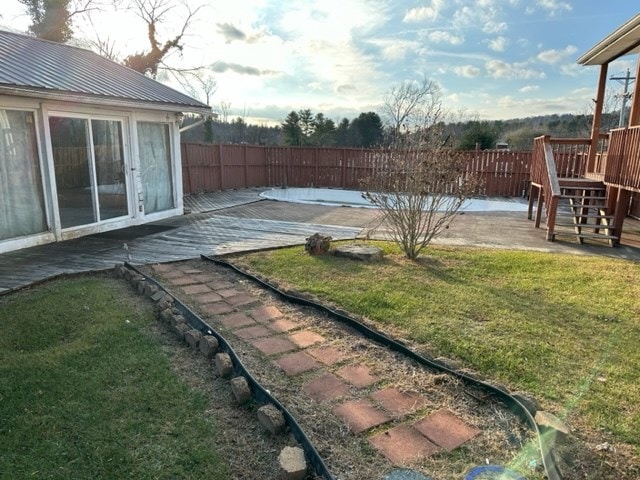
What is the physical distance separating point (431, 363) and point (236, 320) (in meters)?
1.64

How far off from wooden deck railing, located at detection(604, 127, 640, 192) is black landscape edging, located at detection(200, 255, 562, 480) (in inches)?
227

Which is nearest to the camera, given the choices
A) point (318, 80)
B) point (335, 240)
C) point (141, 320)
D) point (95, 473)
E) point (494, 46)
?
point (95, 473)

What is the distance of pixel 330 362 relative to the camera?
2.87 meters

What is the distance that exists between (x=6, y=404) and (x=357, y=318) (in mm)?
2422

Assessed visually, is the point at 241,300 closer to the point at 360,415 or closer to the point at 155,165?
the point at 360,415

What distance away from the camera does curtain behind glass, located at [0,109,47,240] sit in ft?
18.5

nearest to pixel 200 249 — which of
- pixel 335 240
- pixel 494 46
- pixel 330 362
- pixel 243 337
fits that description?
pixel 335 240

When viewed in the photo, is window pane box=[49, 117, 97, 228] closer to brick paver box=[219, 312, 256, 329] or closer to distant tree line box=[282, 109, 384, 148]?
brick paver box=[219, 312, 256, 329]

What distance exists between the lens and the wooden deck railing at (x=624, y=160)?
6.62 meters

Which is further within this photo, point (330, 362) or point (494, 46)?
point (494, 46)

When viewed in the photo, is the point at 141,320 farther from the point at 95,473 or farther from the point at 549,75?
the point at 549,75

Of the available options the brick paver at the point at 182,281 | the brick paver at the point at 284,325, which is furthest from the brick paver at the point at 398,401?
the brick paver at the point at 182,281

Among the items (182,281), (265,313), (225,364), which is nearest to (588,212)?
(265,313)

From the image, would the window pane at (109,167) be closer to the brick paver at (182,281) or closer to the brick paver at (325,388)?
the brick paver at (182,281)
